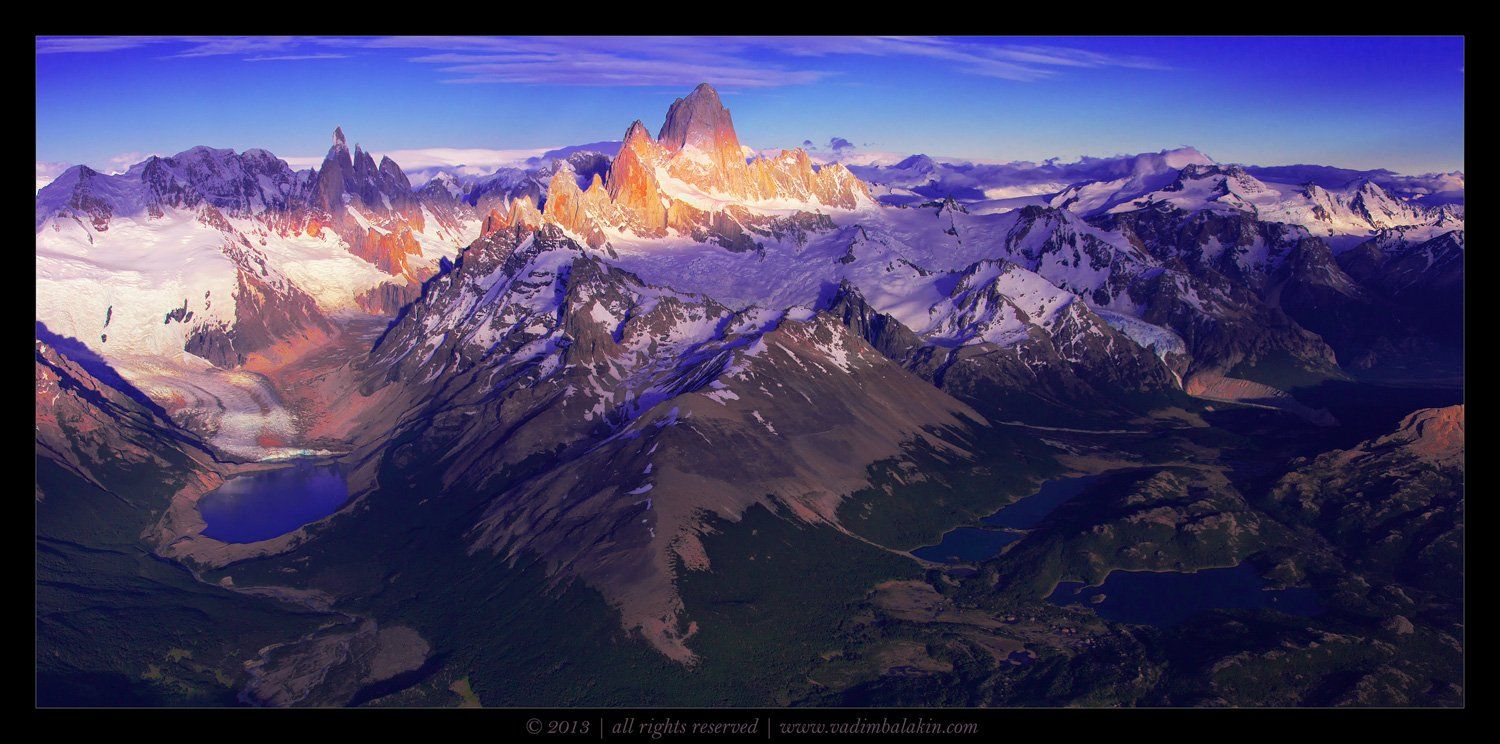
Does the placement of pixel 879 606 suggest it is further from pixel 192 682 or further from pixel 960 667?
pixel 192 682

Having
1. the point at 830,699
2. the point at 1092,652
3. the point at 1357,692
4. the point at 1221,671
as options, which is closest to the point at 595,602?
the point at 830,699
